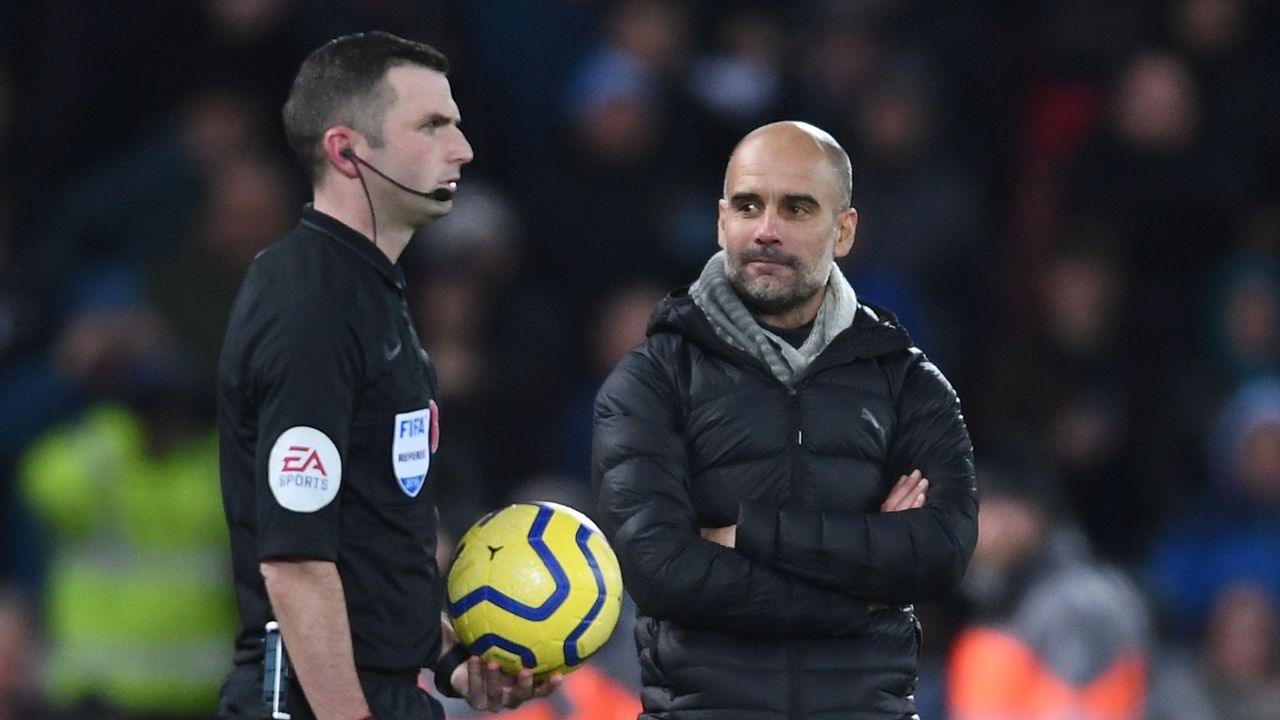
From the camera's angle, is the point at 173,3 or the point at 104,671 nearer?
the point at 104,671

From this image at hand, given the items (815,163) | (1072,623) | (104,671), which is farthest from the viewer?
(1072,623)

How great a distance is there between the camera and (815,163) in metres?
4.76

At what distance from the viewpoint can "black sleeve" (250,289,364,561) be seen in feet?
13.6

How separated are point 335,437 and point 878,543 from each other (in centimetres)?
112

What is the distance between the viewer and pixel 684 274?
9156mm

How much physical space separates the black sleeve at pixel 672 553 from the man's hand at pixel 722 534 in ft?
0.18

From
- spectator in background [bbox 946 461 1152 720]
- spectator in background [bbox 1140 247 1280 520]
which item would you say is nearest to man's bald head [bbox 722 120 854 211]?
spectator in background [bbox 946 461 1152 720]

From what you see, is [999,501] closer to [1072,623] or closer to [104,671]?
[1072,623]

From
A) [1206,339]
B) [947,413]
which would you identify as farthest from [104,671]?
[1206,339]

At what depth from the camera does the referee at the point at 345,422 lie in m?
4.15

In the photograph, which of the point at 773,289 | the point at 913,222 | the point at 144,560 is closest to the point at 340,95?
the point at 773,289

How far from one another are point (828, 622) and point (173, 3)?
5.80 metres

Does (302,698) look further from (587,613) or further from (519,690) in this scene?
(587,613)

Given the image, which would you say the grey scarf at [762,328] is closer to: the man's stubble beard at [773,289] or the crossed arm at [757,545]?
the man's stubble beard at [773,289]
